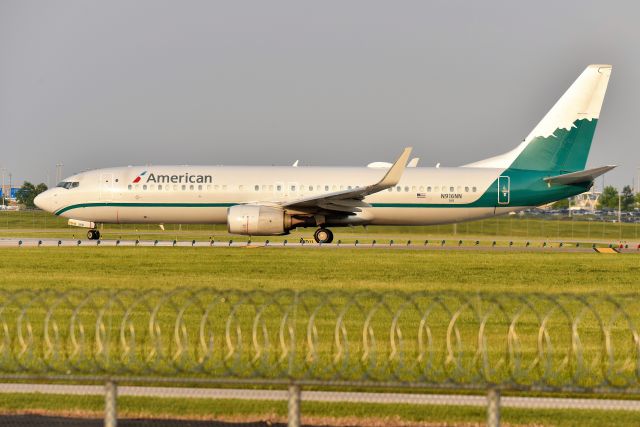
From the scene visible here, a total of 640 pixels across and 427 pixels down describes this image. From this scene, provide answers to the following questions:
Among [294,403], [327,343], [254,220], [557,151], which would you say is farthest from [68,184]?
[294,403]

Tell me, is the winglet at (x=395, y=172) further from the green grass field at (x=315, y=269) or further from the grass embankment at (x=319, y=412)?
the grass embankment at (x=319, y=412)

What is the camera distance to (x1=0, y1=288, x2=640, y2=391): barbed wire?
43.4 ft

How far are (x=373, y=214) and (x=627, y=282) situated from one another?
21.6 meters

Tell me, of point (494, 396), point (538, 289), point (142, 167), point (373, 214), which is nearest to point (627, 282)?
point (538, 289)

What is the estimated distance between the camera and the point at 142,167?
53.8 m

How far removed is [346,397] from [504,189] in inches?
1592

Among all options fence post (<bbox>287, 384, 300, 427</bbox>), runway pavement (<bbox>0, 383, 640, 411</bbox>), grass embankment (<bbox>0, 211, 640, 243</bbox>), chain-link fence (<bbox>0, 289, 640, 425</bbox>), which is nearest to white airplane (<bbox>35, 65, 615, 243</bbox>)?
grass embankment (<bbox>0, 211, 640, 243</bbox>)

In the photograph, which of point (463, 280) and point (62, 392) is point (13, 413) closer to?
point (62, 392)

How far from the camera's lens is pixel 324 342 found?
1934 cm

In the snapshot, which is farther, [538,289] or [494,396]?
[538,289]

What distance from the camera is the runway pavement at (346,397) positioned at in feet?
47.8

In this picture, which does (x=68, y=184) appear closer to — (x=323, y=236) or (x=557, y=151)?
(x=323, y=236)

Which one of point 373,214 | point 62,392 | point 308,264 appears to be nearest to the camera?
point 62,392

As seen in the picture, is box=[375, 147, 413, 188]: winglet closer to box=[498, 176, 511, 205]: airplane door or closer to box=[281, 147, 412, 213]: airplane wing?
box=[281, 147, 412, 213]: airplane wing
